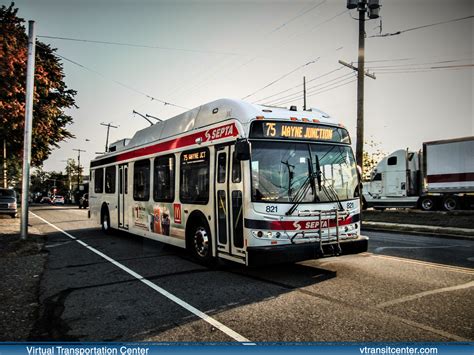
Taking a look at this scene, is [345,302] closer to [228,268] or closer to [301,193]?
[301,193]

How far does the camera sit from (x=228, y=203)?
6.94 m

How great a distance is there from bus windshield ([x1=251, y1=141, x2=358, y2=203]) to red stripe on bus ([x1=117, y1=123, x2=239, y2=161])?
2.54 ft

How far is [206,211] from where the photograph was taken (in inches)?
303

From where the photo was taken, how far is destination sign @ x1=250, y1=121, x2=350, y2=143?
668cm

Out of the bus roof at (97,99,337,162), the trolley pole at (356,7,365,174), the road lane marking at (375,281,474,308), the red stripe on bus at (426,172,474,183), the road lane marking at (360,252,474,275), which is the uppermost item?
the trolley pole at (356,7,365,174)

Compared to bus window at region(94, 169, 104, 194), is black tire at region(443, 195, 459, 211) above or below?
below

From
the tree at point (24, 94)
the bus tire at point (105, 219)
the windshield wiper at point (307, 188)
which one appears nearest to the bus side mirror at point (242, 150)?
the windshield wiper at point (307, 188)

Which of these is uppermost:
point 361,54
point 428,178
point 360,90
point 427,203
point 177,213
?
point 361,54

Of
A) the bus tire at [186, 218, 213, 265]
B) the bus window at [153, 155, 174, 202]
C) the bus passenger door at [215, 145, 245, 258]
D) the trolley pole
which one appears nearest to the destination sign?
the bus passenger door at [215, 145, 245, 258]

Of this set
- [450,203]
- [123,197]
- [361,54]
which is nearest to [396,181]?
[450,203]

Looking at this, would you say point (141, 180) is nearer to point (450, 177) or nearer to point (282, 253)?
point (282, 253)

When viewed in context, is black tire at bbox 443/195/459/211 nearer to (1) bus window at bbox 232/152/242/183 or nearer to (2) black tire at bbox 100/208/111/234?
(2) black tire at bbox 100/208/111/234

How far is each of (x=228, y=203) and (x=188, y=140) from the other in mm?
2402

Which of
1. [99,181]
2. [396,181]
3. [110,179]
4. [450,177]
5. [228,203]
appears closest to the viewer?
[228,203]
